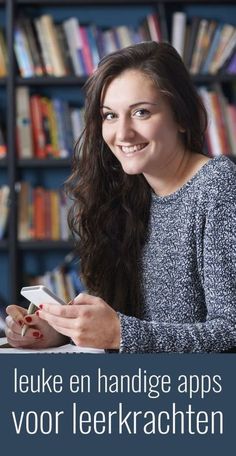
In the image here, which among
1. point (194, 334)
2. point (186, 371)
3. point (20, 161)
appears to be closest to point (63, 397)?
point (186, 371)

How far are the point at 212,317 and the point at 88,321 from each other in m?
0.26

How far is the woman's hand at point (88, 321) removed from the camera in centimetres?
135

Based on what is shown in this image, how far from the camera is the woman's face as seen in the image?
1.61m

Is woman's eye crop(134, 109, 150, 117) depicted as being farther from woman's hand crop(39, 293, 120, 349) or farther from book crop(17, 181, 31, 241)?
book crop(17, 181, 31, 241)

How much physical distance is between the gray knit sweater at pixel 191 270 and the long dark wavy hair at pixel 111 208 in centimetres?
3

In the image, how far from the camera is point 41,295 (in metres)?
1.39

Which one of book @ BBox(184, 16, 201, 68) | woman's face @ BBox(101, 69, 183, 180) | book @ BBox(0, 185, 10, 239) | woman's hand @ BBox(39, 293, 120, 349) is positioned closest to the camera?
woman's hand @ BBox(39, 293, 120, 349)

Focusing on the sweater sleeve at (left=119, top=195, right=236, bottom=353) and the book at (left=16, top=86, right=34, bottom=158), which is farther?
the book at (left=16, top=86, right=34, bottom=158)

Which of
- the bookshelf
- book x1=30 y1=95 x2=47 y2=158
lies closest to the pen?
the bookshelf

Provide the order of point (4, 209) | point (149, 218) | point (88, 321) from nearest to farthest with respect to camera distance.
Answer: point (88, 321) → point (149, 218) → point (4, 209)

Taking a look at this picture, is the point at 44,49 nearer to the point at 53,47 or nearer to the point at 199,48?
the point at 53,47

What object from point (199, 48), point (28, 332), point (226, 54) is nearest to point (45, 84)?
point (199, 48)

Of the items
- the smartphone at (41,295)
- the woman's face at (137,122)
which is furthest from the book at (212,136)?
the smartphone at (41,295)

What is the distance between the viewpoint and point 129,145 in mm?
1635
